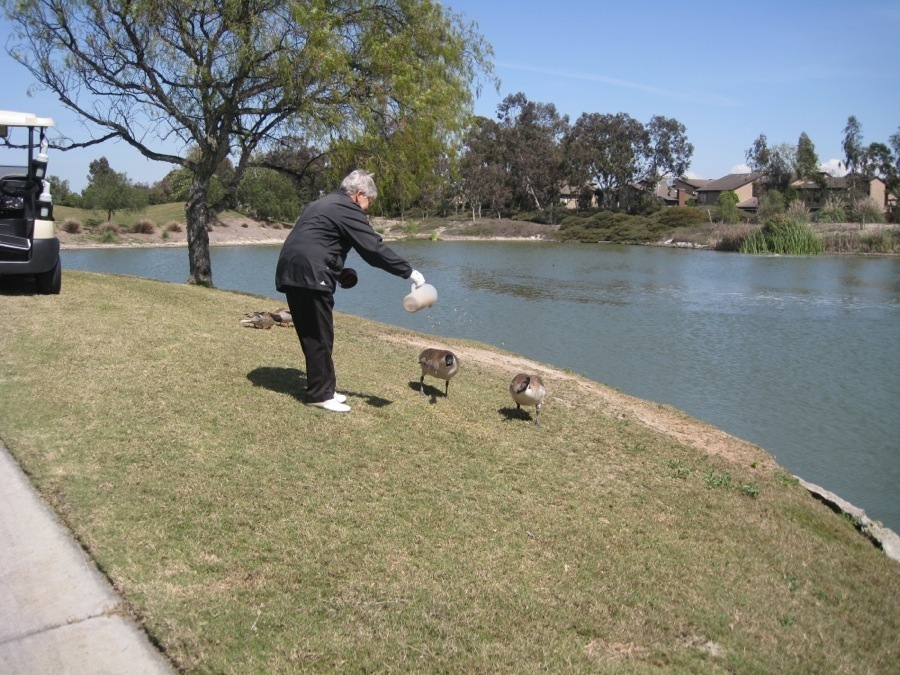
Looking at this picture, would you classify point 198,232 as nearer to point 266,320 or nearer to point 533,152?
point 266,320

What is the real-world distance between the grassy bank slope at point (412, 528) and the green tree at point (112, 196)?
53677mm

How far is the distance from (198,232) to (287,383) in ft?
36.0

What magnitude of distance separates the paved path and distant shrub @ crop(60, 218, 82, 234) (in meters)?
52.2

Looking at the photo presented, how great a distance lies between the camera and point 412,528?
17.0 ft

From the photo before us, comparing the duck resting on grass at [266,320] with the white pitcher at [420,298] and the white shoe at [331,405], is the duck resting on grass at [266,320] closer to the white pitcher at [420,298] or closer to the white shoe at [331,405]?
the white shoe at [331,405]

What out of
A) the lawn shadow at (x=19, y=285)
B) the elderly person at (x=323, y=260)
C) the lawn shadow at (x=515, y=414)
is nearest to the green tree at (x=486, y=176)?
the lawn shadow at (x=19, y=285)

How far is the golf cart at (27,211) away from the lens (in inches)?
411

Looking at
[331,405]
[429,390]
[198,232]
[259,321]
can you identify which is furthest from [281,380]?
[198,232]

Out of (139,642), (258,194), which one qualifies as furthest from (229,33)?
(258,194)

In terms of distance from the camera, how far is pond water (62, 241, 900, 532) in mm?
12656

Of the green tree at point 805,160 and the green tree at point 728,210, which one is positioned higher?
the green tree at point 805,160

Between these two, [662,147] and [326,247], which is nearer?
[326,247]

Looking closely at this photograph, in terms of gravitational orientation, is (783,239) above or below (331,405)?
above

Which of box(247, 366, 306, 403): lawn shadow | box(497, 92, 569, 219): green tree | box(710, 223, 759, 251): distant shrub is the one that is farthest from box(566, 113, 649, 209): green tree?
box(247, 366, 306, 403): lawn shadow
